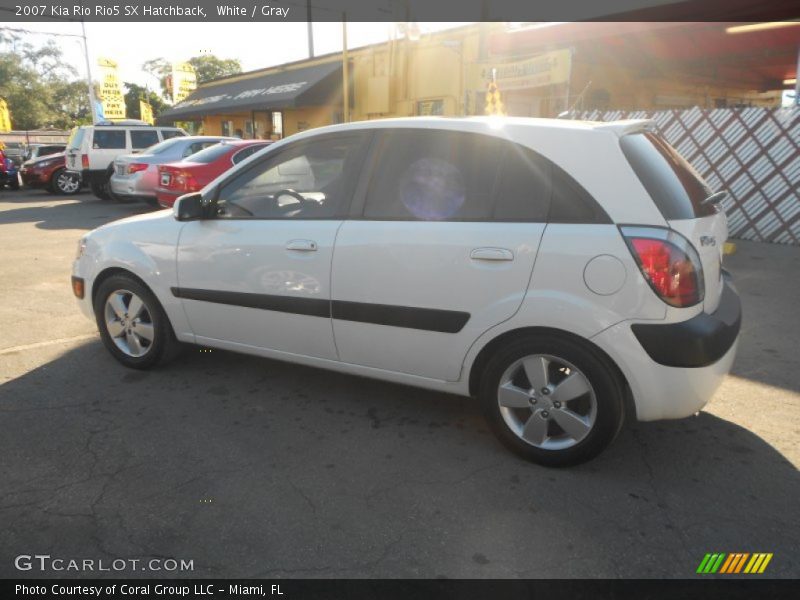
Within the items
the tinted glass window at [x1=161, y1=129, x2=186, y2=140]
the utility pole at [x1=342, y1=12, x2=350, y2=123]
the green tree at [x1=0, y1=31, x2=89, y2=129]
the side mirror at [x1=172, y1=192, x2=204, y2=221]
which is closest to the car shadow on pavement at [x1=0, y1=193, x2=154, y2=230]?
the tinted glass window at [x1=161, y1=129, x2=186, y2=140]

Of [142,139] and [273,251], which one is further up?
[142,139]

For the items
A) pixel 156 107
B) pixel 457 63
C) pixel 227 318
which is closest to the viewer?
pixel 227 318

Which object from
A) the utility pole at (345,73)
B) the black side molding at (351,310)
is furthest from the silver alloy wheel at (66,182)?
the black side molding at (351,310)

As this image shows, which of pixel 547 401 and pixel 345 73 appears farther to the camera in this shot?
pixel 345 73

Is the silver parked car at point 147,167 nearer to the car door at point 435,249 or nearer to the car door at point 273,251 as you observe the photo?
the car door at point 273,251

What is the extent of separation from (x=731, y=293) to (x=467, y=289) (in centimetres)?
140

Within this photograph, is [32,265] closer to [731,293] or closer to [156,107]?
[731,293]

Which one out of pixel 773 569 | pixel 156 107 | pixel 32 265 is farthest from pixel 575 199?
pixel 156 107

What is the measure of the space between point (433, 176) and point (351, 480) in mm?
1541

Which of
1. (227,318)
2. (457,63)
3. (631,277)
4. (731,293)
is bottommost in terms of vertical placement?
(227,318)

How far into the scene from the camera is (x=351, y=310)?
3127mm

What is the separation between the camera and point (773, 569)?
219 cm

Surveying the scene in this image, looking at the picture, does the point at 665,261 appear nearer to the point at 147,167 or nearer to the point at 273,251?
the point at 273,251

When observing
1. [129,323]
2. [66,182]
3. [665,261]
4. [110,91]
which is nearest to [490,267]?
[665,261]
